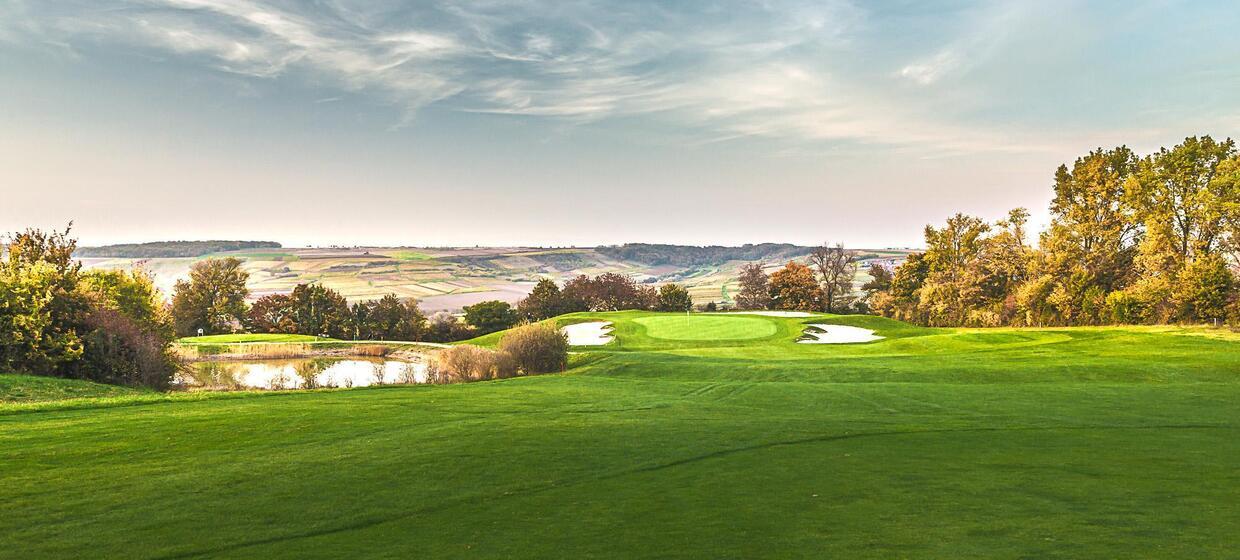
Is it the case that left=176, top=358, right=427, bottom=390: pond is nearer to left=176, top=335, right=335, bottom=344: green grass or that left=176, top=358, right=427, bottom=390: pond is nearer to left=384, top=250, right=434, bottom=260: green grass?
left=176, top=335, right=335, bottom=344: green grass

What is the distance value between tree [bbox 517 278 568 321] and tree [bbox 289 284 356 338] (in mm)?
17700

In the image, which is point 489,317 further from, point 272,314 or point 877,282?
point 877,282

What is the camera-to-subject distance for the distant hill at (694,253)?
155125mm

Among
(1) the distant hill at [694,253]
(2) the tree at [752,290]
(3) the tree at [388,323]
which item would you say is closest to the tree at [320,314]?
(3) the tree at [388,323]

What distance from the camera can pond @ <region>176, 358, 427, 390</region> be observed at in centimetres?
2995

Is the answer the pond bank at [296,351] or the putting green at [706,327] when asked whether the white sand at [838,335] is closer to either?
the putting green at [706,327]

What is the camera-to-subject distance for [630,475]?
354 inches

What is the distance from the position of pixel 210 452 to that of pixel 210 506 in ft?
9.85

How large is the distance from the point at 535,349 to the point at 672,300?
49.7 meters

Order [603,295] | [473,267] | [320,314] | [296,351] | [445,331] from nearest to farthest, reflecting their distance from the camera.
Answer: [296,351]
[320,314]
[445,331]
[603,295]
[473,267]

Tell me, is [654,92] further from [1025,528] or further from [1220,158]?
[1025,528]

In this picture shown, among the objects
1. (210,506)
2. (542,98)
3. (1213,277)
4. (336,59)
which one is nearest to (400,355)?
(336,59)

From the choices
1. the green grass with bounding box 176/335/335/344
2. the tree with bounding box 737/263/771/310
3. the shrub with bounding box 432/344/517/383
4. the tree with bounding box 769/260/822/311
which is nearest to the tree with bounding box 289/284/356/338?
the green grass with bounding box 176/335/335/344

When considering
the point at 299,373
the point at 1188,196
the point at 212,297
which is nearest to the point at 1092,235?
the point at 1188,196
